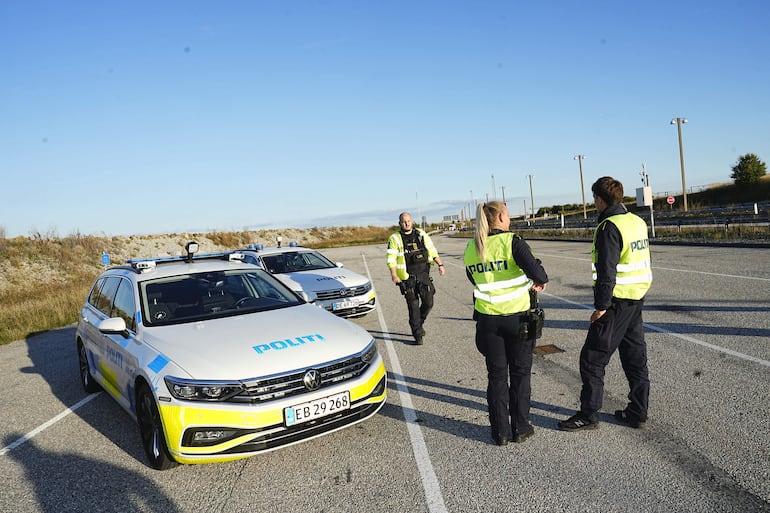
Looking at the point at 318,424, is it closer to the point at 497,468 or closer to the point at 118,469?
the point at 497,468

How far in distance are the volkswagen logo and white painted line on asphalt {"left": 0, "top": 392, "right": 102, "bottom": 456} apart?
3.14 meters

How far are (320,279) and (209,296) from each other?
5281mm

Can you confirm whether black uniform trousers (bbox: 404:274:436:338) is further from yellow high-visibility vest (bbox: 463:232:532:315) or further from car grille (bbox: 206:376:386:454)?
yellow high-visibility vest (bbox: 463:232:532:315)

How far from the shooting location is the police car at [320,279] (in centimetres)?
1032

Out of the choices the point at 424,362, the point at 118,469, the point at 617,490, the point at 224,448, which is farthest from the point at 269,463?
the point at 424,362

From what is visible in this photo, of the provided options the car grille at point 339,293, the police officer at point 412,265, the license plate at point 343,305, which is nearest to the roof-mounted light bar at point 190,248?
the police officer at point 412,265

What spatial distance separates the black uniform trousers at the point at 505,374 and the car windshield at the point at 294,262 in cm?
813

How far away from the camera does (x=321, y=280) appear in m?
10.9

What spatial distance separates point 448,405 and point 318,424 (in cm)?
160

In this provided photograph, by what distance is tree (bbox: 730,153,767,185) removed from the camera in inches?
2645

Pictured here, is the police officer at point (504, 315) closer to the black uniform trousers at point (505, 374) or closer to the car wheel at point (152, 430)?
the black uniform trousers at point (505, 374)

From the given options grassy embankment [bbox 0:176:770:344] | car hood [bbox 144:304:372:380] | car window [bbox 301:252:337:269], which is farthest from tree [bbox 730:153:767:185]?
car hood [bbox 144:304:372:380]

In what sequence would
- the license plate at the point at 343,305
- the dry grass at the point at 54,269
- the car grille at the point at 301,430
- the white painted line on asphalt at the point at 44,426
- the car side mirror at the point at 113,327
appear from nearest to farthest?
the car grille at the point at 301,430
the car side mirror at the point at 113,327
the white painted line on asphalt at the point at 44,426
the license plate at the point at 343,305
the dry grass at the point at 54,269

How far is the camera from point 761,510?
309 cm
